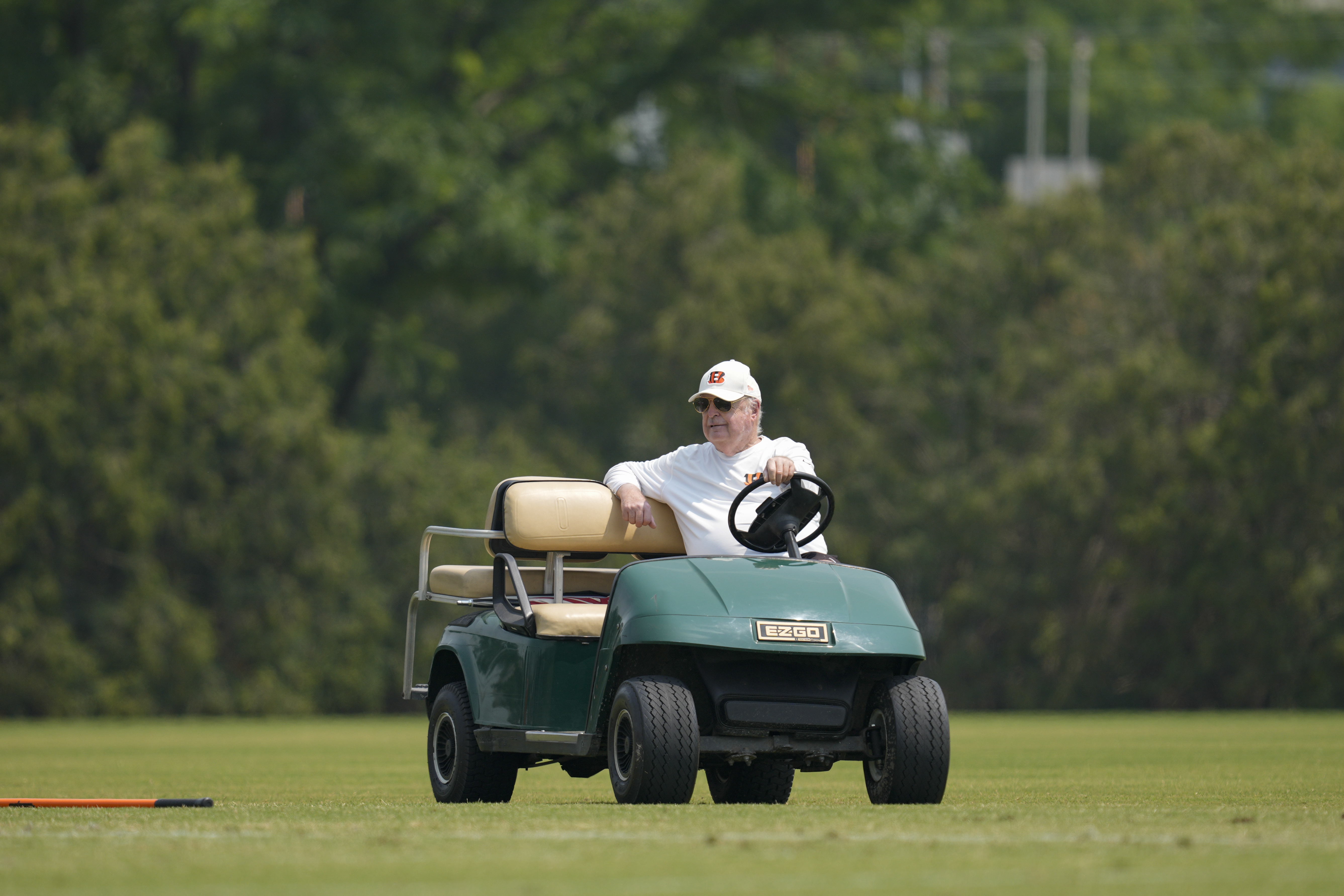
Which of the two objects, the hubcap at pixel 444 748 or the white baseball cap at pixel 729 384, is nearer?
the white baseball cap at pixel 729 384

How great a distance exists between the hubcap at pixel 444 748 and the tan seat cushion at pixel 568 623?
1.05 meters

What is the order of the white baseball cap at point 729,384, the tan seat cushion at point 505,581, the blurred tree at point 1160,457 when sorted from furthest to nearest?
the blurred tree at point 1160,457
the tan seat cushion at point 505,581
the white baseball cap at point 729,384

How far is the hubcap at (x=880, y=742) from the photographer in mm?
9461

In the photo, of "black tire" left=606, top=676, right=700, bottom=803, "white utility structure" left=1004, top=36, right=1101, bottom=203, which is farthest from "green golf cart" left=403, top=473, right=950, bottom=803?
"white utility structure" left=1004, top=36, right=1101, bottom=203

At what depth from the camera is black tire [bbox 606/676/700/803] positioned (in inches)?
358

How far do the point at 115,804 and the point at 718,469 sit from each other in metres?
3.03

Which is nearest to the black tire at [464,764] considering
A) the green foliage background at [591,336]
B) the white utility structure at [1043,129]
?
the green foliage background at [591,336]

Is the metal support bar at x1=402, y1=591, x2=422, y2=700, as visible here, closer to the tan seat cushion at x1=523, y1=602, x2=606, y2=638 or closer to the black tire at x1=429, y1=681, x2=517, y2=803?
the black tire at x1=429, y1=681, x2=517, y2=803

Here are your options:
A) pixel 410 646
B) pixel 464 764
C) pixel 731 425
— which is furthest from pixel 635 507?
pixel 410 646

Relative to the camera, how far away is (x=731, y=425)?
10.4 meters

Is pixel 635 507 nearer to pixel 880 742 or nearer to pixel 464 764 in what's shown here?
pixel 464 764

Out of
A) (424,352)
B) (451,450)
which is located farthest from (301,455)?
(424,352)

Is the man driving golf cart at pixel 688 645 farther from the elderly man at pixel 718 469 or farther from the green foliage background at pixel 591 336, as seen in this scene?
the green foliage background at pixel 591 336

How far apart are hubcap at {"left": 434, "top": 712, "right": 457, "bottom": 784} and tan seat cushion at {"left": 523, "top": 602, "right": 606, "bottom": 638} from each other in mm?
1048
